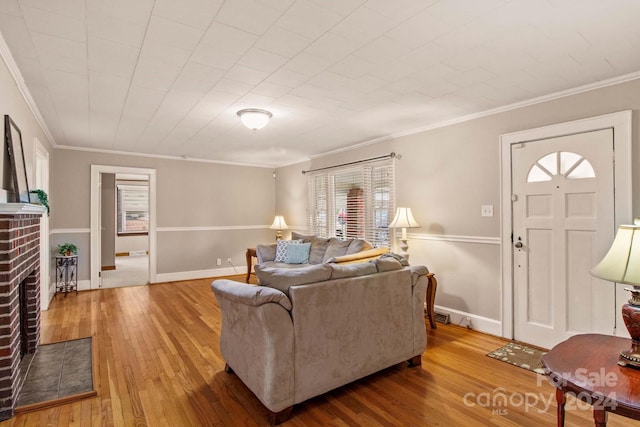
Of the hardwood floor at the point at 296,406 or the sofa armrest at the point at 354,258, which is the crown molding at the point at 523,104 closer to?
the sofa armrest at the point at 354,258

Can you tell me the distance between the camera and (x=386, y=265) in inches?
106

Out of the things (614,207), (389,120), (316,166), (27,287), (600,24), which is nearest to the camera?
(600,24)

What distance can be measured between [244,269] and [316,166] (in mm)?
2761

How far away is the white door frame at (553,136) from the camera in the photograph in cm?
263

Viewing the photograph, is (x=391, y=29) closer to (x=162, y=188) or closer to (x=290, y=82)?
(x=290, y=82)

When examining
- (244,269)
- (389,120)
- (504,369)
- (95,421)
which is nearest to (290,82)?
(389,120)

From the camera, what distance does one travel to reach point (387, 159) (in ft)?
15.4

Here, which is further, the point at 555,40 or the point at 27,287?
the point at 27,287

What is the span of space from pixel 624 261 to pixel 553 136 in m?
2.03

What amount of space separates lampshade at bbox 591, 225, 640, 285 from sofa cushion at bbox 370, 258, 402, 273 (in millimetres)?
1373

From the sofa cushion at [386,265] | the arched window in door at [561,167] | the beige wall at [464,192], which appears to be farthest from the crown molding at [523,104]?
the sofa cushion at [386,265]

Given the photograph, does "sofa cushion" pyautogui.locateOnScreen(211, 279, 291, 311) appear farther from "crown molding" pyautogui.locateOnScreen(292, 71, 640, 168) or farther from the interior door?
"crown molding" pyautogui.locateOnScreen(292, 71, 640, 168)

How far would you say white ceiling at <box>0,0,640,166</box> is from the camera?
5.95ft

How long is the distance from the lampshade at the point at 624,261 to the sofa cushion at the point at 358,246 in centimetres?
308
